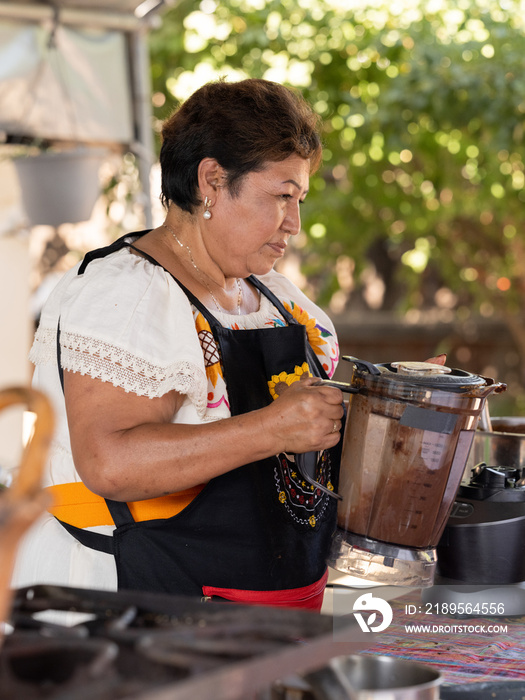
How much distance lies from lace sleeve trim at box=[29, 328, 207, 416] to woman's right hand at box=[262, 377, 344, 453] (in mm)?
145

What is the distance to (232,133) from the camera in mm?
1465

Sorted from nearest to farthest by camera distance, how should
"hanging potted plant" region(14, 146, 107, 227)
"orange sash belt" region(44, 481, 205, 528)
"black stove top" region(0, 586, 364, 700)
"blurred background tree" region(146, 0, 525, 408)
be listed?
1. "black stove top" region(0, 586, 364, 700)
2. "orange sash belt" region(44, 481, 205, 528)
3. "hanging potted plant" region(14, 146, 107, 227)
4. "blurred background tree" region(146, 0, 525, 408)

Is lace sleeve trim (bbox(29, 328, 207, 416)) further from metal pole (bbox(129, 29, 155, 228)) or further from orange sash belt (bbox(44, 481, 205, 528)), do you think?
metal pole (bbox(129, 29, 155, 228))

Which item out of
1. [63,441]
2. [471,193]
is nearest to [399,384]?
[63,441]

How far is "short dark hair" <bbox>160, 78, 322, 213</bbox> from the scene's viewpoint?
57.7 inches

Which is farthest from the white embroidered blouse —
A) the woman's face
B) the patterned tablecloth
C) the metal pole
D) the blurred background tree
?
the blurred background tree

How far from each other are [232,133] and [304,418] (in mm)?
543

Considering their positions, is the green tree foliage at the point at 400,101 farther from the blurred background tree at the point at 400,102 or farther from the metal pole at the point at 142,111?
the metal pole at the point at 142,111

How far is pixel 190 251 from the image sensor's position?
1546 mm

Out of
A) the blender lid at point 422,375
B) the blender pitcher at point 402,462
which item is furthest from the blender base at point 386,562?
the blender lid at point 422,375

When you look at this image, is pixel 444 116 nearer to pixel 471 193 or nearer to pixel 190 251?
pixel 471 193

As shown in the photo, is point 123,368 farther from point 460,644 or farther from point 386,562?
point 460,644

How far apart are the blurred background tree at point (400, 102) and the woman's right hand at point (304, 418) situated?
2.89 meters

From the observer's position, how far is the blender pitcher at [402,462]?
1.27m
